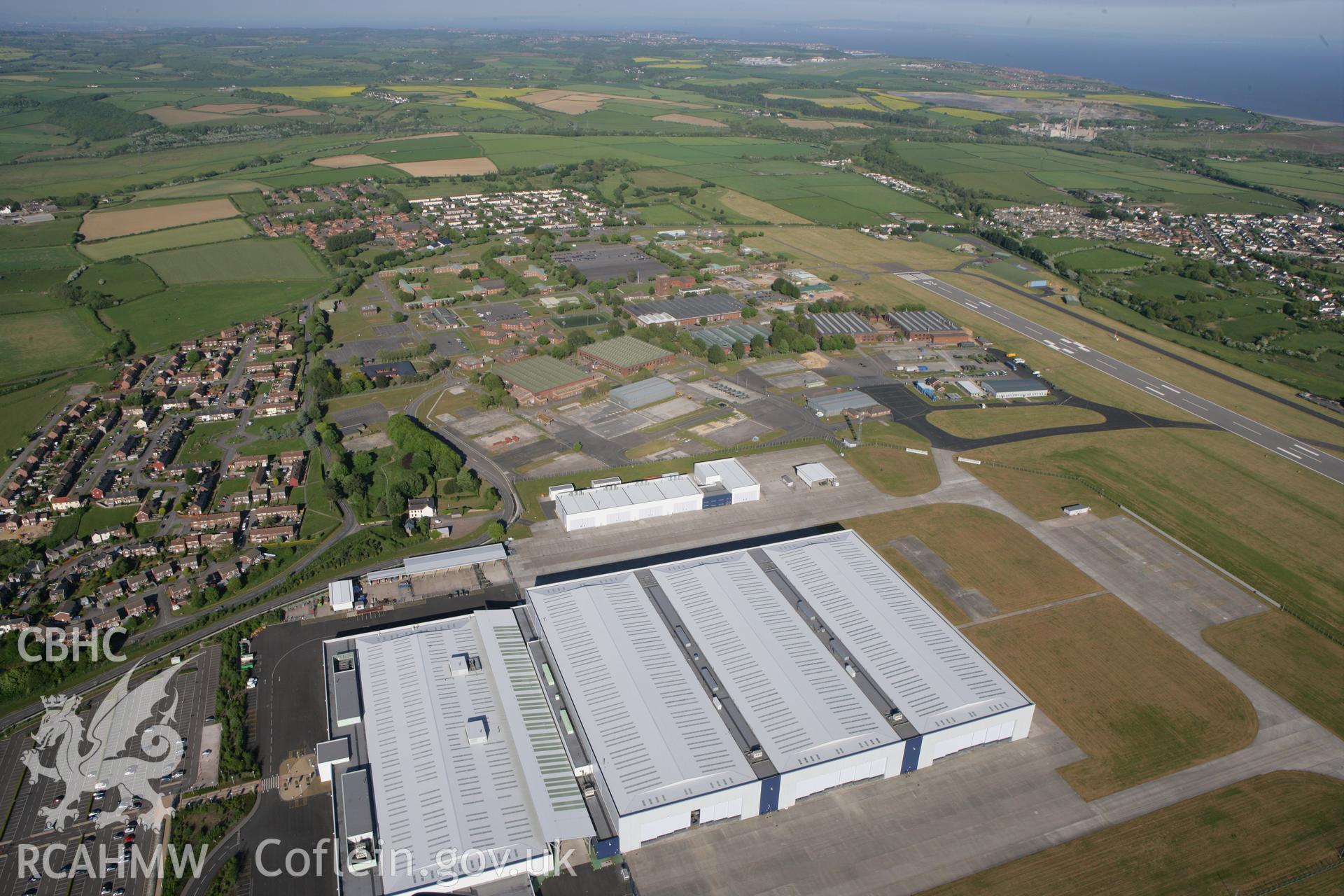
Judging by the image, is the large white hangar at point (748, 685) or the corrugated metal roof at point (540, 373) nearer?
the large white hangar at point (748, 685)

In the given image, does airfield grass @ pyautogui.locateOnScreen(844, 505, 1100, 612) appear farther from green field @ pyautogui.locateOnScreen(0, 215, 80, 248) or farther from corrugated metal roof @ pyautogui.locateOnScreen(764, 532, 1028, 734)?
green field @ pyautogui.locateOnScreen(0, 215, 80, 248)

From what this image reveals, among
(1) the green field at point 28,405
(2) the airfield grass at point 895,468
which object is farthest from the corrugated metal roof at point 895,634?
(1) the green field at point 28,405

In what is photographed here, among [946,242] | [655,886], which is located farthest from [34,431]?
[946,242]

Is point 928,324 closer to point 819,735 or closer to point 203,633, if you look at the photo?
point 819,735

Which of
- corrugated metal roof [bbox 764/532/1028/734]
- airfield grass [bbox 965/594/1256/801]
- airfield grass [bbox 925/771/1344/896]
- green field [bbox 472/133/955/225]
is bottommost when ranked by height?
airfield grass [bbox 925/771/1344/896]

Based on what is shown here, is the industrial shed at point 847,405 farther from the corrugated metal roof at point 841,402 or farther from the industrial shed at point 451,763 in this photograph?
the industrial shed at point 451,763

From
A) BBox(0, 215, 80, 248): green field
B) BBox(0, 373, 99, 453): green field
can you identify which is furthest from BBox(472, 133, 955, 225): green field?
BBox(0, 373, 99, 453): green field
